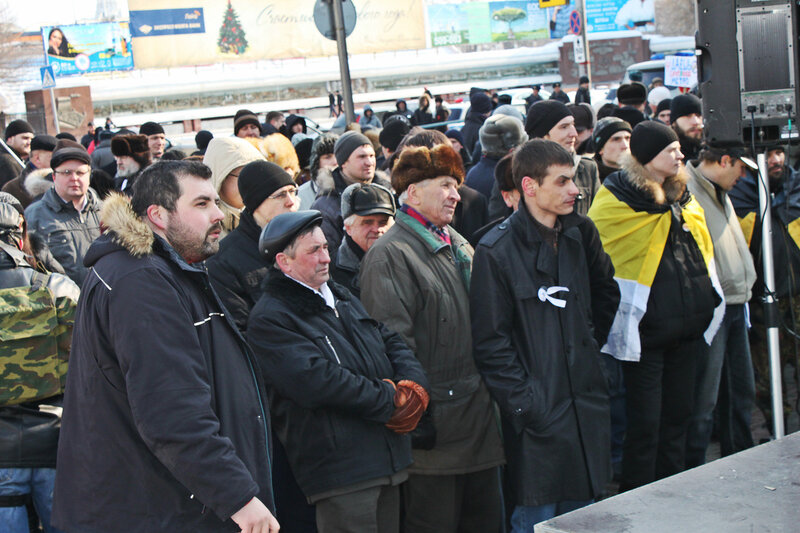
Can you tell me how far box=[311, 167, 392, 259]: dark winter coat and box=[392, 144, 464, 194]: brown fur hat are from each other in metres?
0.81

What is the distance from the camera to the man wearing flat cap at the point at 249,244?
4.02 metres

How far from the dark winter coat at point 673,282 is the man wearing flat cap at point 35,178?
14.9 feet

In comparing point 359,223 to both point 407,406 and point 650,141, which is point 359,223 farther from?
point 650,141

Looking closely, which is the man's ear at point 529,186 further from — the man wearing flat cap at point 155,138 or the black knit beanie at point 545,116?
the man wearing flat cap at point 155,138

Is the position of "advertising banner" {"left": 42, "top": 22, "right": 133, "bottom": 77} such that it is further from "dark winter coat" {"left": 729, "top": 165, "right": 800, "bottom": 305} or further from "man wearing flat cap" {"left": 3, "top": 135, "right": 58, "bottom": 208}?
"dark winter coat" {"left": 729, "top": 165, "right": 800, "bottom": 305}

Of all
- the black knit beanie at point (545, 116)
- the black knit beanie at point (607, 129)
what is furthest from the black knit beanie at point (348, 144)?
the black knit beanie at point (607, 129)

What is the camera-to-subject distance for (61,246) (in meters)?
6.00

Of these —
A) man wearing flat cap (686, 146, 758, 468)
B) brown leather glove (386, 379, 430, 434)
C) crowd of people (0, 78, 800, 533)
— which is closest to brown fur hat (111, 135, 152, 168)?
crowd of people (0, 78, 800, 533)

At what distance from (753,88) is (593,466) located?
222cm

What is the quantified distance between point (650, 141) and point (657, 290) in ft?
2.73

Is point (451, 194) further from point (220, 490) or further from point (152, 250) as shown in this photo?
point (220, 490)

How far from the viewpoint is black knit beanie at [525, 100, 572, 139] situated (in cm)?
614

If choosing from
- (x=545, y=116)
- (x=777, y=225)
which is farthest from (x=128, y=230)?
(x=777, y=225)

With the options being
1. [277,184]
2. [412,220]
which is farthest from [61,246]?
[412,220]
